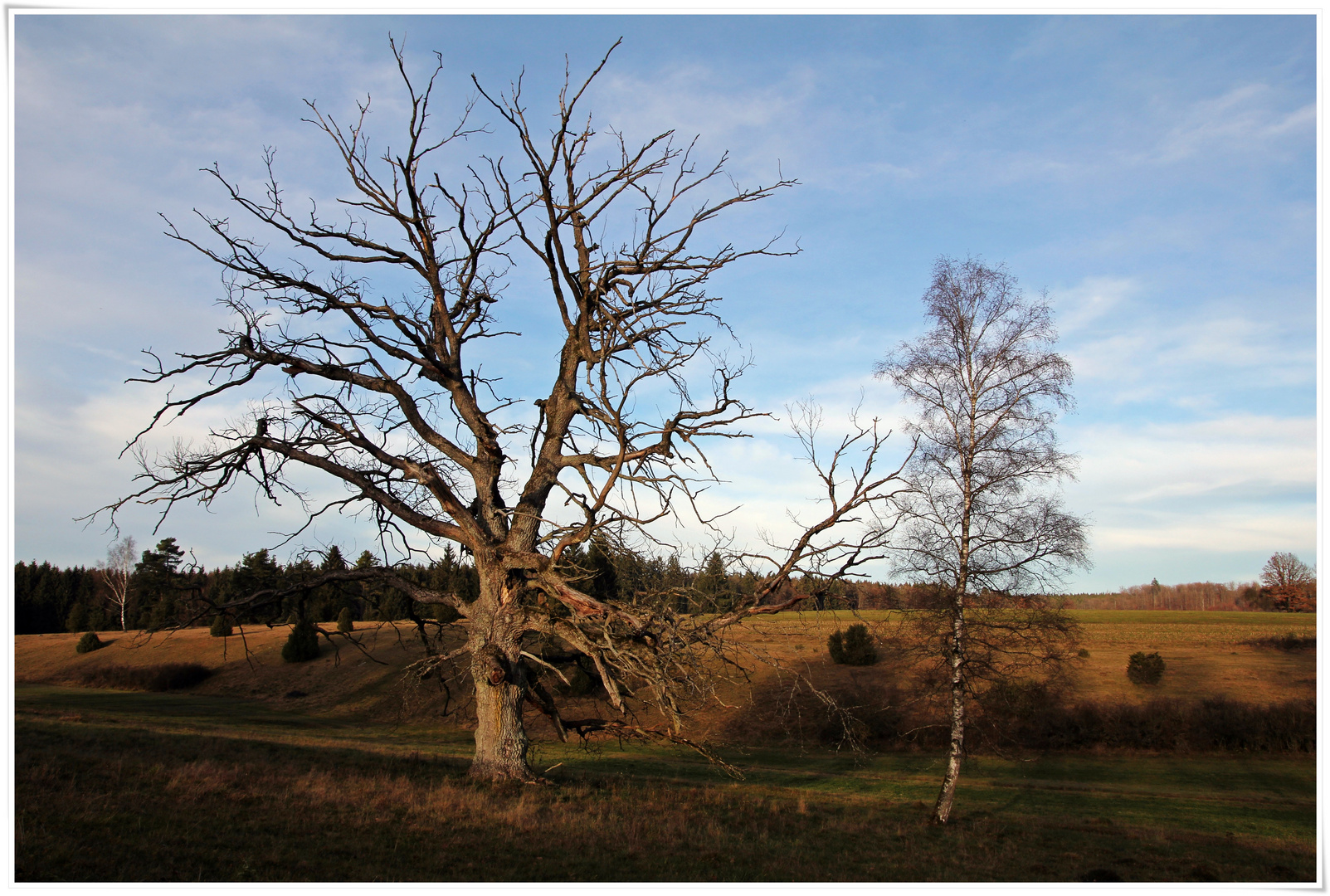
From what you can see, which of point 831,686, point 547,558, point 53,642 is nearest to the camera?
point 547,558

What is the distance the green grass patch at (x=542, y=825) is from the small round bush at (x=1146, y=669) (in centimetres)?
1201

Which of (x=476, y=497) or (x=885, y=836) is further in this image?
(x=476, y=497)

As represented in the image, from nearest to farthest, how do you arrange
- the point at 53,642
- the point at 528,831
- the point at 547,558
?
the point at 528,831 < the point at 547,558 < the point at 53,642

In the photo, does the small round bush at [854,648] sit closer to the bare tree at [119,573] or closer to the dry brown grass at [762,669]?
the dry brown grass at [762,669]

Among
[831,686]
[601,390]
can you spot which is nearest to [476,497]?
[601,390]

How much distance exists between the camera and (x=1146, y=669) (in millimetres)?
32906

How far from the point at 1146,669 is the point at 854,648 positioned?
12720mm

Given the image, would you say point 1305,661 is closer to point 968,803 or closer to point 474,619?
point 968,803

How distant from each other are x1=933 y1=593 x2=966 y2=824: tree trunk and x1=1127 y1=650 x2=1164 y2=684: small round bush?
2436 centimetres

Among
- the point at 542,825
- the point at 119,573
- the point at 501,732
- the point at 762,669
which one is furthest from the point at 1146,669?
the point at 119,573

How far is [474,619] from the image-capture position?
42.8 feet

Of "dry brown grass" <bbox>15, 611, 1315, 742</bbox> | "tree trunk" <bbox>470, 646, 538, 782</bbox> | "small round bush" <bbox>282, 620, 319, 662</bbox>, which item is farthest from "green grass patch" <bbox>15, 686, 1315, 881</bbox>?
"small round bush" <bbox>282, 620, 319, 662</bbox>

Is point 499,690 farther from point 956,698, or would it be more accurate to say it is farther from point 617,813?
point 956,698
